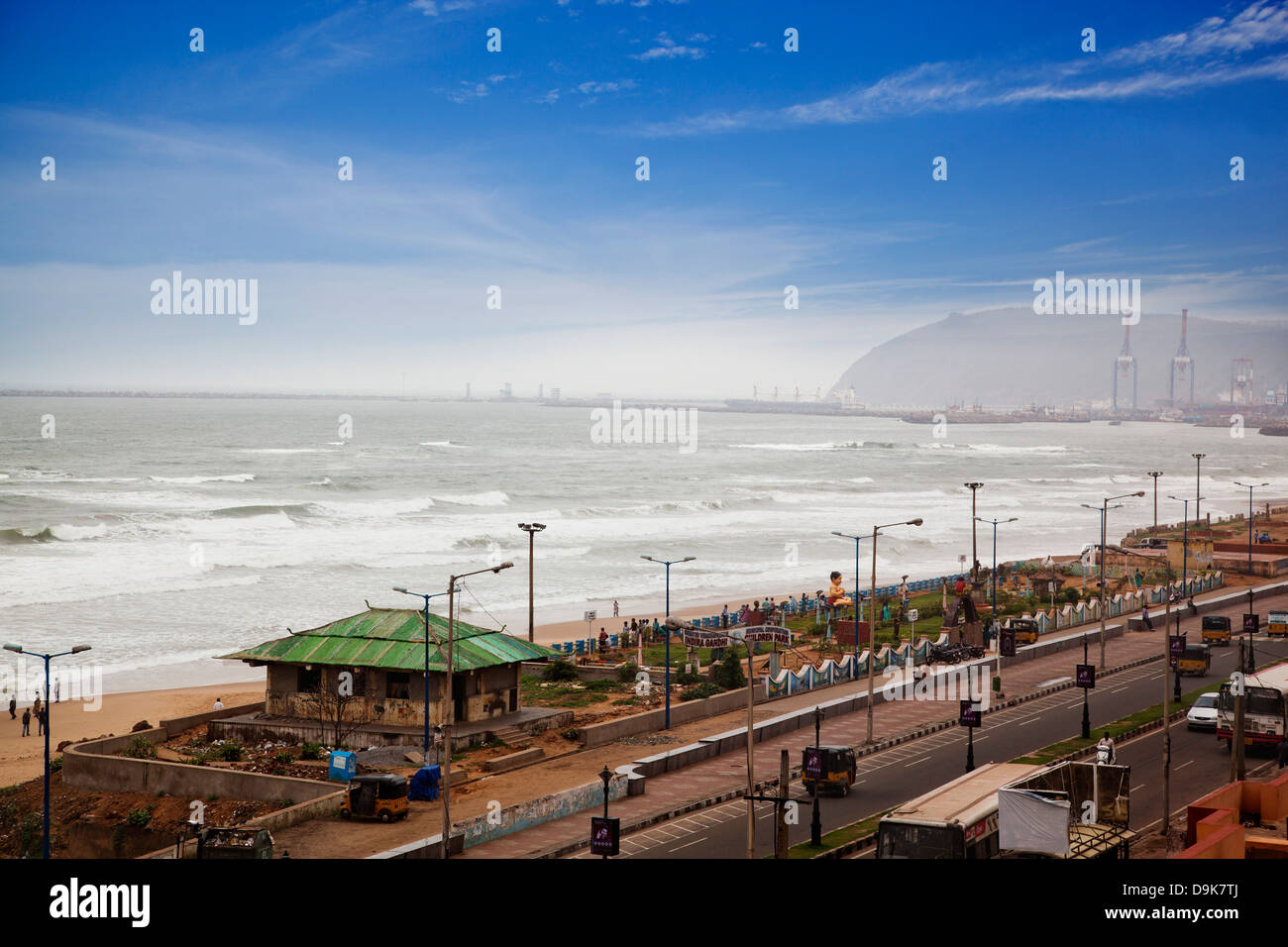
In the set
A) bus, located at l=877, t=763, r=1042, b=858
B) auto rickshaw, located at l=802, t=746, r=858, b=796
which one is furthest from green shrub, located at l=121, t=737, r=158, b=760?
bus, located at l=877, t=763, r=1042, b=858

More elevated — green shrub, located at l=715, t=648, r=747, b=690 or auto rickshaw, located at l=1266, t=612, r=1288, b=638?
auto rickshaw, located at l=1266, t=612, r=1288, b=638

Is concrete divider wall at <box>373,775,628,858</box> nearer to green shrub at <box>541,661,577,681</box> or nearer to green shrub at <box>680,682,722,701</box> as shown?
green shrub at <box>680,682,722,701</box>

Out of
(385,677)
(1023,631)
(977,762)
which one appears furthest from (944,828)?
(1023,631)

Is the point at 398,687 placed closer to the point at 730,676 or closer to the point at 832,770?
the point at 730,676

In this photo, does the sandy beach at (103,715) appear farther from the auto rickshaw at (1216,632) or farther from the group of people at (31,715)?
the auto rickshaw at (1216,632)
